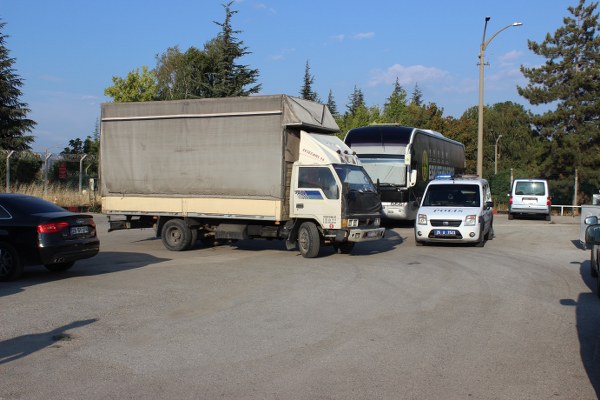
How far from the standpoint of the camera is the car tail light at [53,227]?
10.6 m

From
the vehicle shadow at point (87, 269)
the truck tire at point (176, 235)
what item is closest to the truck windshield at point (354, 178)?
the truck tire at point (176, 235)

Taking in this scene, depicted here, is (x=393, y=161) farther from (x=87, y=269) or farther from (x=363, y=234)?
(x=87, y=269)

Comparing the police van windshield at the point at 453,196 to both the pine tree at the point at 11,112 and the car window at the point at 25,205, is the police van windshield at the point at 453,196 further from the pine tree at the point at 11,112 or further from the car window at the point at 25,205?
the pine tree at the point at 11,112

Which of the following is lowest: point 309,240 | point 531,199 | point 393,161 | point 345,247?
point 345,247

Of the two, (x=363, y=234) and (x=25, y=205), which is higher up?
(x=25, y=205)

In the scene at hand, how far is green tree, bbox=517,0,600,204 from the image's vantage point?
4394 centimetres

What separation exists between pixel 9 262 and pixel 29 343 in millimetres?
4503

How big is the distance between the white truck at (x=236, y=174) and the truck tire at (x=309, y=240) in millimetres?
24

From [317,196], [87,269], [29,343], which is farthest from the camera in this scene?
[317,196]

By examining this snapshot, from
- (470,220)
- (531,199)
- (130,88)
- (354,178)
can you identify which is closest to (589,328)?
(354,178)

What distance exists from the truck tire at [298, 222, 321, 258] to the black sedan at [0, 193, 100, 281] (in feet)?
17.4

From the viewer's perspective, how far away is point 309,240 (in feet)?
47.5

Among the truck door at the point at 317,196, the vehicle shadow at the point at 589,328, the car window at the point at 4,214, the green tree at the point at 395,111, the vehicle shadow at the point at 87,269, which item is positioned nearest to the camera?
the vehicle shadow at the point at 589,328

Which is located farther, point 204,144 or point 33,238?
point 204,144
